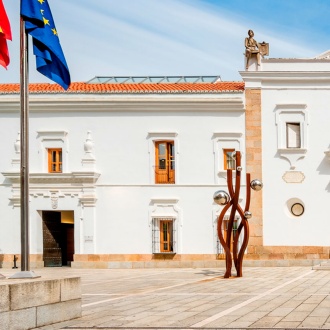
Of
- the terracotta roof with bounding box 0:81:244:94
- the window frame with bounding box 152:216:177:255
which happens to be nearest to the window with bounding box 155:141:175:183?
the window frame with bounding box 152:216:177:255

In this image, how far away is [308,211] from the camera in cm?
2825

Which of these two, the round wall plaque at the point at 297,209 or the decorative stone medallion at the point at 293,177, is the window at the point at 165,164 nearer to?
the decorative stone medallion at the point at 293,177

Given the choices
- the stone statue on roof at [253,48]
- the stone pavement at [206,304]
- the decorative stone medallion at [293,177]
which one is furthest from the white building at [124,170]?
the stone pavement at [206,304]

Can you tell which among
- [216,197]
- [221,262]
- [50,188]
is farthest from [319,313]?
[50,188]

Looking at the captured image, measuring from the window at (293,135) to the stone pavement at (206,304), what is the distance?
9675 mm

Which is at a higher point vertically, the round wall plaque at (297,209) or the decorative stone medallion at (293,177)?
the decorative stone medallion at (293,177)

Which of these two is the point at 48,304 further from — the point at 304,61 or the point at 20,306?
the point at 304,61

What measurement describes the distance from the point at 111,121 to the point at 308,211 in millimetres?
7848

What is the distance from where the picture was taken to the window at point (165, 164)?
28625mm

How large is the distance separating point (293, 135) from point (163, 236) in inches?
235

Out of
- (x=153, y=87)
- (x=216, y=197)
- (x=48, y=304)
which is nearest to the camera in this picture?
(x=48, y=304)

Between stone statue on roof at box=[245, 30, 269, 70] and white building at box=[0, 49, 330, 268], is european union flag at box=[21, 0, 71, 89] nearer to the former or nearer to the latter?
white building at box=[0, 49, 330, 268]

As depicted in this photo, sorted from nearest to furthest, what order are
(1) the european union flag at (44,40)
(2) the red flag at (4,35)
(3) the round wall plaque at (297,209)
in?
(2) the red flag at (4,35), (1) the european union flag at (44,40), (3) the round wall plaque at (297,209)

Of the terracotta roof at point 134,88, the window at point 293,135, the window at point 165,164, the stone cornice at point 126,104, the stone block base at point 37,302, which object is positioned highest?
the terracotta roof at point 134,88
